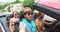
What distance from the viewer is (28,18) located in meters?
1.56

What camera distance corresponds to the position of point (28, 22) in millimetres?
1579

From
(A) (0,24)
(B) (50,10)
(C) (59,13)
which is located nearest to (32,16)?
(A) (0,24)

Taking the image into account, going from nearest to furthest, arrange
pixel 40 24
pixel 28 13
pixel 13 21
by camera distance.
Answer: pixel 40 24
pixel 28 13
pixel 13 21

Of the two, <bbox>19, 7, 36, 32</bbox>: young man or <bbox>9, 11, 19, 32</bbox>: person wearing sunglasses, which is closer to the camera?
<bbox>19, 7, 36, 32</bbox>: young man

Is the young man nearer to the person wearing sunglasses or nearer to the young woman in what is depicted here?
the young woman

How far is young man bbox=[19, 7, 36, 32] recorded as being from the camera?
151cm

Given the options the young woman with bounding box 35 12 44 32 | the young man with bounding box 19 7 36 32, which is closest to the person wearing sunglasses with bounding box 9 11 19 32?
the young man with bounding box 19 7 36 32

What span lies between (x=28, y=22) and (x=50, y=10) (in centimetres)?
66

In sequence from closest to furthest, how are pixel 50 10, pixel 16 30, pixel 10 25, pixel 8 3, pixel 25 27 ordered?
pixel 50 10
pixel 25 27
pixel 16 30
pixel 10 25
pixel 8 3

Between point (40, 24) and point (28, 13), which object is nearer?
point (40, 24)

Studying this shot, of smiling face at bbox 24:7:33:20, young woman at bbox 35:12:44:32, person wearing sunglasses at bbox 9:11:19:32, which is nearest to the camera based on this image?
young woman at bbox 35:12:44:32

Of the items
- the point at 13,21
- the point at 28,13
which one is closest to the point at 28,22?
the point at 28,13

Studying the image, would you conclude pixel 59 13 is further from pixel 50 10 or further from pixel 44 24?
pixel 44 24

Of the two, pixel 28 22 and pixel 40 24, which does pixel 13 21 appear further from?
pixel 40 24
